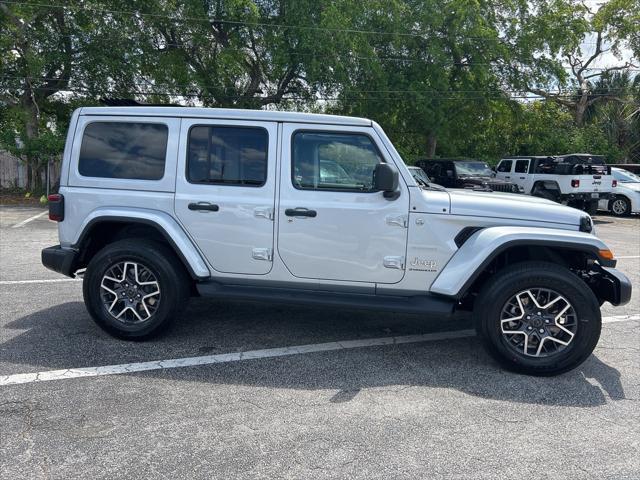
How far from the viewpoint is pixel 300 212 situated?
4.43m

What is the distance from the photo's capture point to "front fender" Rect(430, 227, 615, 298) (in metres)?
4.12

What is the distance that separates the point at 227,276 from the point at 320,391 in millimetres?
1405

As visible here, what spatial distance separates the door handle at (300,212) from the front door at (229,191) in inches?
5.9

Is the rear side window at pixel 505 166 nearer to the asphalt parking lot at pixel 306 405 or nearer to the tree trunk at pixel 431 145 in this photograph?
the tree trunk at pixel 431 145

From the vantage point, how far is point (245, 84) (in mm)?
23188

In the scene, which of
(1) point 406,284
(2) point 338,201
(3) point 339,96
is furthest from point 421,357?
(3) point 339,96

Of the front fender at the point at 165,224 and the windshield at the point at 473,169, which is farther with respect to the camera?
the windshield at the point at 473,169

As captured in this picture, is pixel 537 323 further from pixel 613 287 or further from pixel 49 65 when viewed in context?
pixel 49 65

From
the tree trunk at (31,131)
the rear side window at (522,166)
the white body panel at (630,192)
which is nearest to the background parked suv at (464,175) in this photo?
the rear side window at (522,166)

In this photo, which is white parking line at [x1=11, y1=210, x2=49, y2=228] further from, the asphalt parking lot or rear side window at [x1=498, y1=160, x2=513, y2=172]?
rear side window at [x1=498, y1=160, x2=513, y2=172]

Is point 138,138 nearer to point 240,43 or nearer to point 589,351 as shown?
point 589,351

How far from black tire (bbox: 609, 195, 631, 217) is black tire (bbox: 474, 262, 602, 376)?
1630 centimetres

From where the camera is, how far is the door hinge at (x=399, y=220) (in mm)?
4348

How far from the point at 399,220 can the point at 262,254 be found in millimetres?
1198
